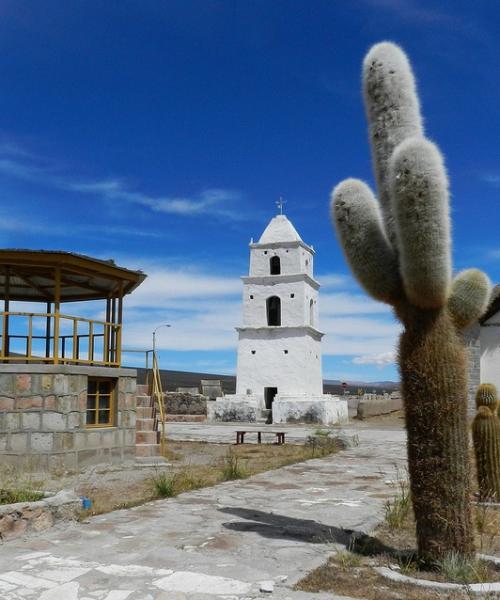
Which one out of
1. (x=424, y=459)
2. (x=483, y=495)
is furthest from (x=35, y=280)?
(x=424, y=459)

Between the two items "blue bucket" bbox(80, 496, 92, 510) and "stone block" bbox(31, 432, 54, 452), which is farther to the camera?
"stone block" bbox(31, 432, 54, 452)

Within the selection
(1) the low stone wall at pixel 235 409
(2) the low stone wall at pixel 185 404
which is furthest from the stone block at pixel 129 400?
(2) the low stone wall at pixel 185 404

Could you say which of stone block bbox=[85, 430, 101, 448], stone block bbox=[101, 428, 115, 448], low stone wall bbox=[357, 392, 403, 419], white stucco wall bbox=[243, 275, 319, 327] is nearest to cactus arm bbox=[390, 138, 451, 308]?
stone block bbox=[85, 430, 101, 448]

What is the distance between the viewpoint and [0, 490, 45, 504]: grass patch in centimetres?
732

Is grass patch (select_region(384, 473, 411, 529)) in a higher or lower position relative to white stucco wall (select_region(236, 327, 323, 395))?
lower

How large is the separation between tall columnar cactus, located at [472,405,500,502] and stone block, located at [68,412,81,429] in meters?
7.14

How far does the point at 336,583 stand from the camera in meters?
5.31

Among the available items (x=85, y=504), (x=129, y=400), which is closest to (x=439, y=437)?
(x=85, y=504)

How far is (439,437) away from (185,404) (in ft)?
93.6

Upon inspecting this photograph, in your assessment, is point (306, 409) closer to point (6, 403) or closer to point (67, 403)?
point (67, 403)

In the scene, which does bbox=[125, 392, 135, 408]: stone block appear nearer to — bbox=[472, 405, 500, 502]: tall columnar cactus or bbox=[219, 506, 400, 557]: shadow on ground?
bbox=[219, 506, 400, 557]: shadow on ground

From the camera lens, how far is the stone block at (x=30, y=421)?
1175cm

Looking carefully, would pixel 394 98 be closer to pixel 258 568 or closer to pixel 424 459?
pixel 424 459

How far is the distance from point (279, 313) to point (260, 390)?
14.0 feet
